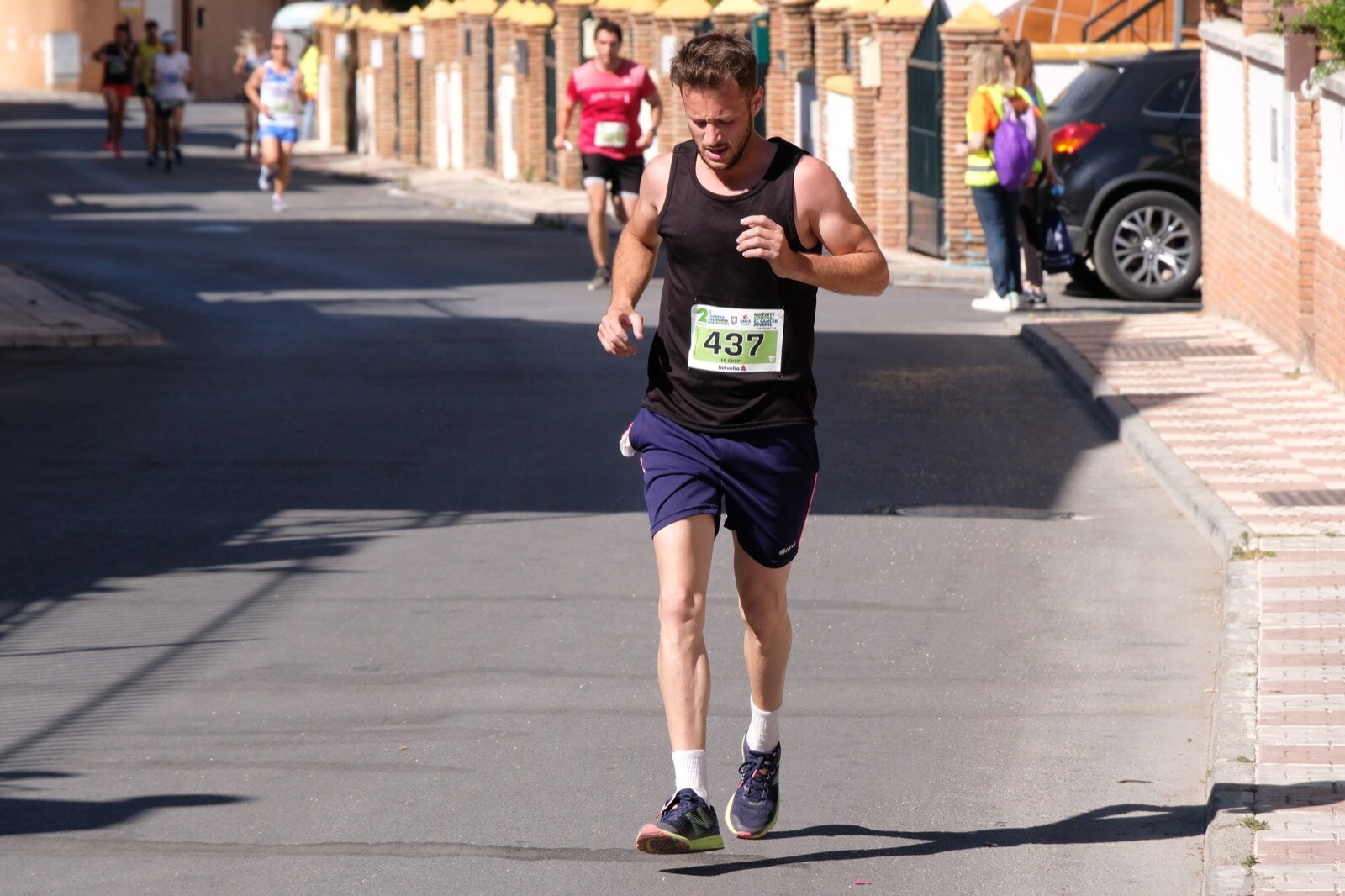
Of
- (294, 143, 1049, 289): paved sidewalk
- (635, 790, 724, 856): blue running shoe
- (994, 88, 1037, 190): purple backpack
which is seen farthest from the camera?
(294, 143, 1049, 289): paved sidewalk

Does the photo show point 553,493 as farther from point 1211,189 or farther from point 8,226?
point 8,226

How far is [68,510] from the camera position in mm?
10070

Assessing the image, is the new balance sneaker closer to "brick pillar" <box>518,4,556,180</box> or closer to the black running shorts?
the black running shorts

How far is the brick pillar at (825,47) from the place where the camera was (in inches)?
983

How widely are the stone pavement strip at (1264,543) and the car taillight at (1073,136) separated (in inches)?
76.7

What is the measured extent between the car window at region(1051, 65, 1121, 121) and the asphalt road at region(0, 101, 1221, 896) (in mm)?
3788

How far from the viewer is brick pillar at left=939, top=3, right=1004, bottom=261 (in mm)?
20812

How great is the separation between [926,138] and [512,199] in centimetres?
1022

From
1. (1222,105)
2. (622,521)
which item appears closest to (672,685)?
(622,521)

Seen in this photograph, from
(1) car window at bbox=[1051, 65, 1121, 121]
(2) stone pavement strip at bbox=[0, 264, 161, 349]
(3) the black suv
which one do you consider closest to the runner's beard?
(2) stone pavement strip at bbox=[0, 264, 161, 349]

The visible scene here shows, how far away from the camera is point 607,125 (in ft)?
61.7

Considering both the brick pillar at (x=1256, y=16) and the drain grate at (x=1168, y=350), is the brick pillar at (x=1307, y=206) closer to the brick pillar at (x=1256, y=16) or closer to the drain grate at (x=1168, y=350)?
the drain grate at (x=1168, y=350)

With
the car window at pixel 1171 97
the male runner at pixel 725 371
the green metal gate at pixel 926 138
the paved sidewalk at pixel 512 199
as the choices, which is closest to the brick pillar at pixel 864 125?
the green metal gate at pixel 926 138

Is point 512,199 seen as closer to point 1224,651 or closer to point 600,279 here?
point 600,279
